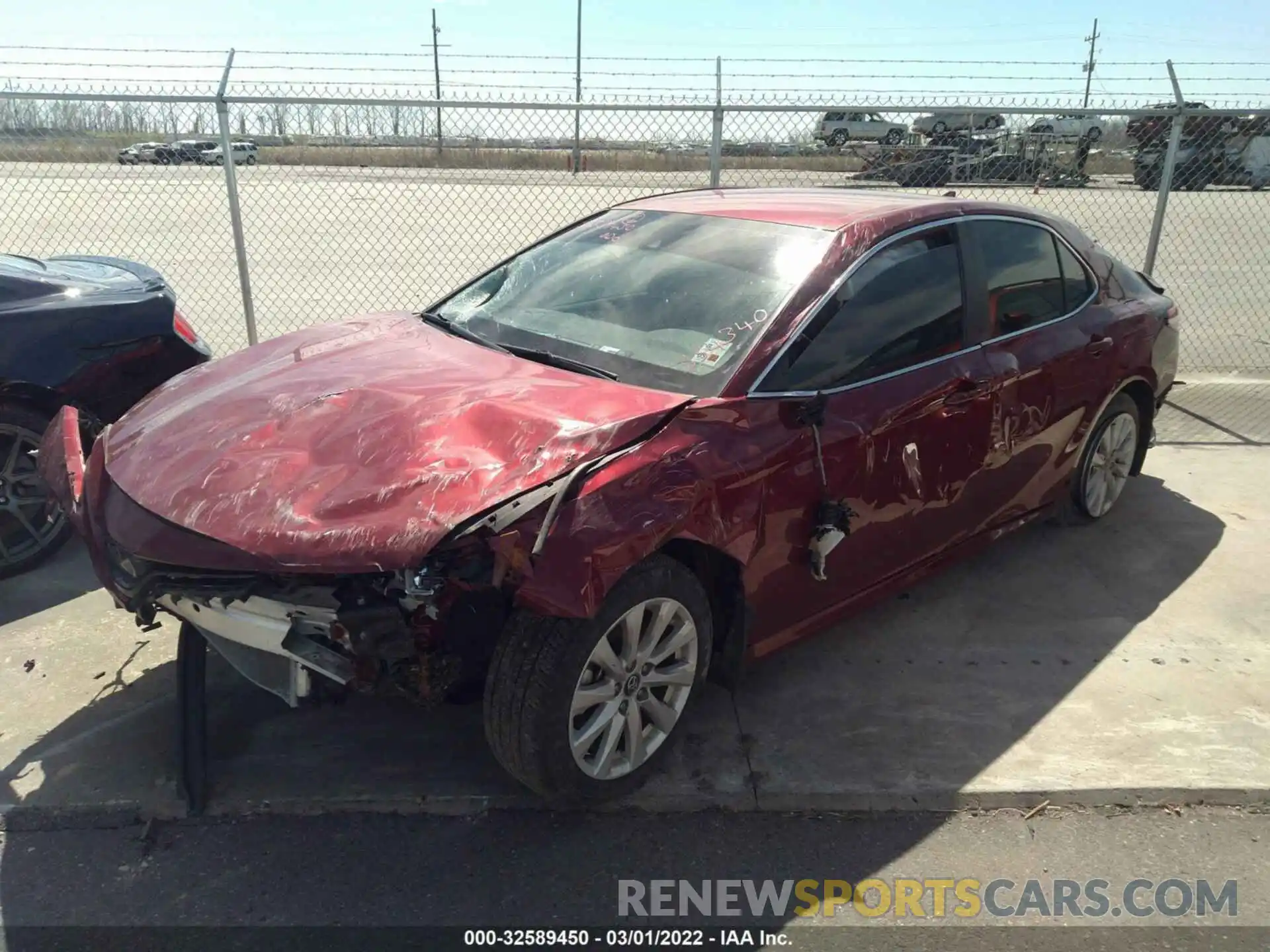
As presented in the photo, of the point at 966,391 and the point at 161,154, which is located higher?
the point at 161,154

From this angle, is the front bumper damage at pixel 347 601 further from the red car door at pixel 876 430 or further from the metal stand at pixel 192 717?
the red car door at pixel 876 430

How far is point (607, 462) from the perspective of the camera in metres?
2.63

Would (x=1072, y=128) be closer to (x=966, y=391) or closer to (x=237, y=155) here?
(x=966, y=391)

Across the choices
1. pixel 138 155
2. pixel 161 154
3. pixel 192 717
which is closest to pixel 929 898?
pixel 192 717

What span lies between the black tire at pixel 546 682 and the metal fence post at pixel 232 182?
455 centimetres

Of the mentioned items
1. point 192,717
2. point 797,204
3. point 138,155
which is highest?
point 797,204

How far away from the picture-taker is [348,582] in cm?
249

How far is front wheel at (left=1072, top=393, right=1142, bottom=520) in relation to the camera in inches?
187

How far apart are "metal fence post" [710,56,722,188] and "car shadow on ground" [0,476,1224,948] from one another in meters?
3.62

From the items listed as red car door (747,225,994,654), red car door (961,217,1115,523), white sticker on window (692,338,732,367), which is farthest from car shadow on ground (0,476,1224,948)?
white sticker on window (692,338,732,367)

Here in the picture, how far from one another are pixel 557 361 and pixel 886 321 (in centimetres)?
119

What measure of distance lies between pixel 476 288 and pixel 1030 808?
2.88m

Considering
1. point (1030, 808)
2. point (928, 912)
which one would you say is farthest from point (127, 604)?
point (1030, 808)

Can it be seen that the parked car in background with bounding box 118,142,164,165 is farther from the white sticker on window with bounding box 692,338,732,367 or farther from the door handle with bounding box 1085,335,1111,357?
the door handle with bounding box 1085,335,1111,357
